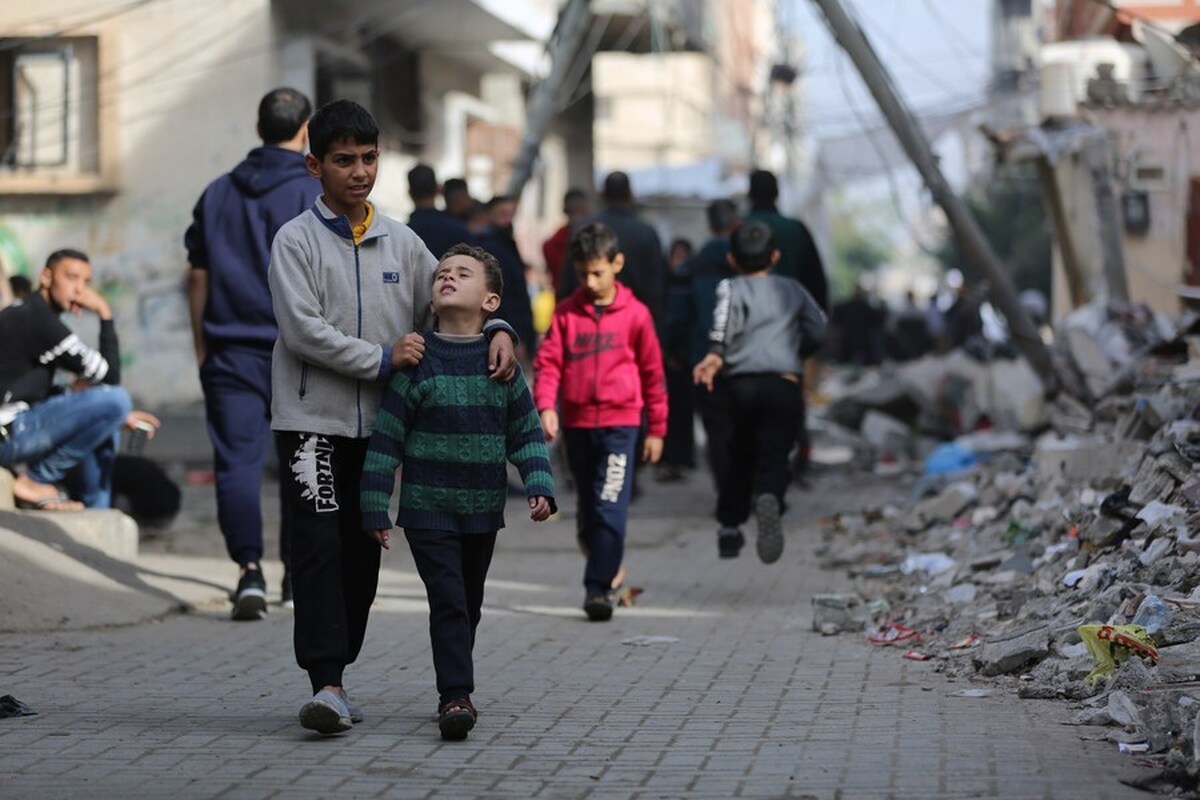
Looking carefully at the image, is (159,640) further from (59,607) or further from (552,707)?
(552,707)

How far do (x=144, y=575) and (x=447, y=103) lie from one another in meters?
14.7

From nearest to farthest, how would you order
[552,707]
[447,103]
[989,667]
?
1. [552,707]
2. [989,667]
3. [447,103]

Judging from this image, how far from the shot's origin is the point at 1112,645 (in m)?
6.36

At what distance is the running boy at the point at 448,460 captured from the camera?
224 inches

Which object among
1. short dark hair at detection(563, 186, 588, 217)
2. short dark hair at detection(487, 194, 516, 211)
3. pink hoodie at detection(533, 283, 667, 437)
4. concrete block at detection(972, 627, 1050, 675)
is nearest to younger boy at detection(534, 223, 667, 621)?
pink hoodie at detection(533, 283, 667, 437)

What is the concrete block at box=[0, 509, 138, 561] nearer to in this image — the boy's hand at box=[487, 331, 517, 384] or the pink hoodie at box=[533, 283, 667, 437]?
the pink hoodie at box=[533, 283, 667, 437]

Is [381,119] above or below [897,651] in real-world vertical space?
above

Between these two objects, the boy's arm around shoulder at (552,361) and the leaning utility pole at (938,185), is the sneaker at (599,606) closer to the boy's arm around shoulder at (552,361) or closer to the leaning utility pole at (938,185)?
the boy's arm around shoulder at (552,361)

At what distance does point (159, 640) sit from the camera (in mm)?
7996

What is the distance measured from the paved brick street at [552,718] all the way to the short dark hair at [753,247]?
1.67 meters

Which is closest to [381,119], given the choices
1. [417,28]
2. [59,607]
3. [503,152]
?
[417,28]

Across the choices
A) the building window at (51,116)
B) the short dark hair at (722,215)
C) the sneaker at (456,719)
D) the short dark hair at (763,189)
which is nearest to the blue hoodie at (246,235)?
the sneaker at (456,719)

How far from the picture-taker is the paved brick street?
5125 millimetres

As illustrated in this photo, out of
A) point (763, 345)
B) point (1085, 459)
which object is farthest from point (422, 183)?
point (1085, 459)
